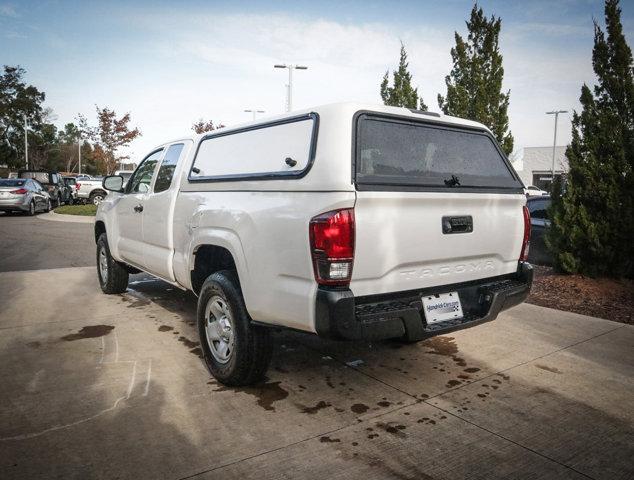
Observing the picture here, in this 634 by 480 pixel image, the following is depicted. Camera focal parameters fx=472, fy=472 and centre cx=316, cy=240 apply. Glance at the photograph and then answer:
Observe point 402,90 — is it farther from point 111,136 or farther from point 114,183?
point 111,136

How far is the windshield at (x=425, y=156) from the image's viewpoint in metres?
2.89

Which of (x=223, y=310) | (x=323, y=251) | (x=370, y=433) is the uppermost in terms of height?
(x=323, y=251)

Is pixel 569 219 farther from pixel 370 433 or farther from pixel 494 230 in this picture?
pixel 370 433

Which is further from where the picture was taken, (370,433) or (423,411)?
(423,411)

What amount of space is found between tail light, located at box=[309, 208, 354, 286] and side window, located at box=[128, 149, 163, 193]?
290cm

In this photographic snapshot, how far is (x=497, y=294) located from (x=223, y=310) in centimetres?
196

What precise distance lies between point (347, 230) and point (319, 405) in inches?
50.9

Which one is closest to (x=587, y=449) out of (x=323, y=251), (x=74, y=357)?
(x=323, y=251)

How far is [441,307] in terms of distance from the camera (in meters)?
3.06

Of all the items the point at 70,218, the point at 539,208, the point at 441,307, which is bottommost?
the point at 70,218

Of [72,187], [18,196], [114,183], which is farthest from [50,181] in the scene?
[114,183]

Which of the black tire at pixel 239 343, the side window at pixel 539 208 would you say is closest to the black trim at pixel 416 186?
the black tire at pixel 239 343

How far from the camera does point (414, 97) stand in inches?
597

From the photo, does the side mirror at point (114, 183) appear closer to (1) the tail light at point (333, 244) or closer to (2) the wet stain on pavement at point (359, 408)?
(1) the tail light at point (333, 244)
